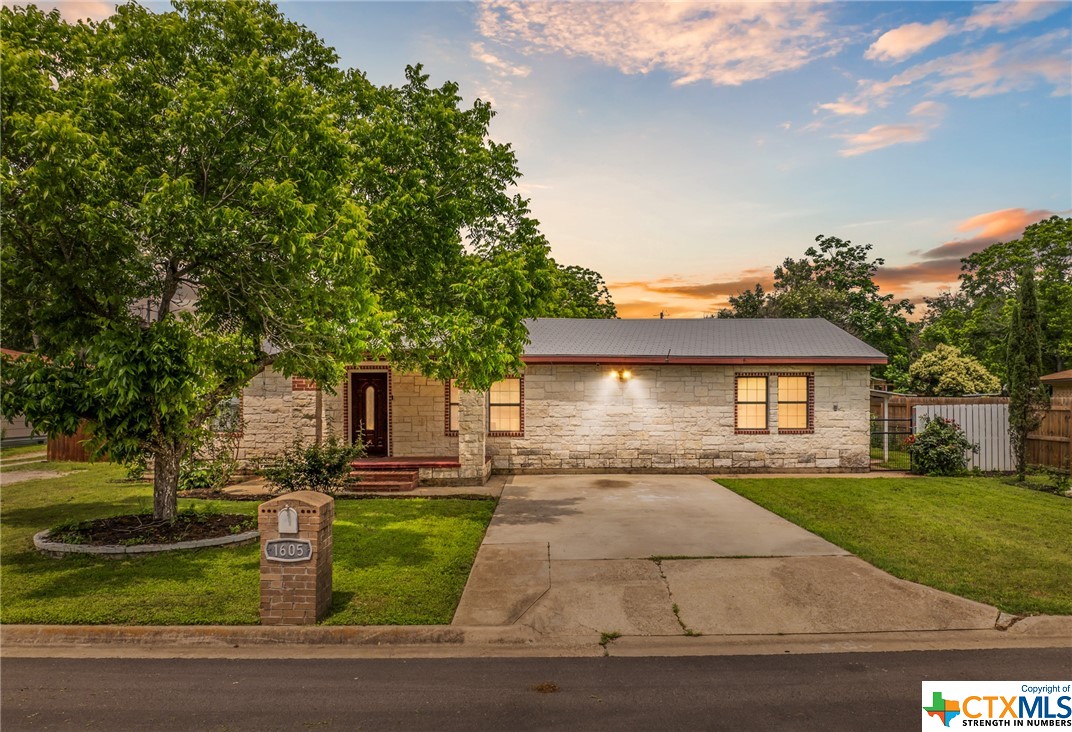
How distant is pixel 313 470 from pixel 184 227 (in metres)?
6.59

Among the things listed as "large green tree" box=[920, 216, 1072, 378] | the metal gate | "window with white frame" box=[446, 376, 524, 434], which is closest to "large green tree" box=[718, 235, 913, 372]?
Result: "large green tree" box=[920, 216, 1072, 378]

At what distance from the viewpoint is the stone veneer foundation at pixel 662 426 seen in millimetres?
17031

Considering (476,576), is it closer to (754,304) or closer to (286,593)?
(286,593)

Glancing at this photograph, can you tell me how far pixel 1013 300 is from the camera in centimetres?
2627

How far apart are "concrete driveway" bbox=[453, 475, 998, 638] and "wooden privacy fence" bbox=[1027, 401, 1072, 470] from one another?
9590mm

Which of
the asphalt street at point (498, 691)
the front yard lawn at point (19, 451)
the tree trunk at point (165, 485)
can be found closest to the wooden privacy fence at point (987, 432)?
the asphalt street at point (498, 691)

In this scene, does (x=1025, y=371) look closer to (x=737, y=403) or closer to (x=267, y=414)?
(x=737, y=403)

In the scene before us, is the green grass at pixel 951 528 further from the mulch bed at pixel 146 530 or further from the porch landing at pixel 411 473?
the mulch bed at pixel 146 530

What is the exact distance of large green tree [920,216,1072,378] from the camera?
102ft

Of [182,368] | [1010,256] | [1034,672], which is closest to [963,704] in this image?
[1034,672]

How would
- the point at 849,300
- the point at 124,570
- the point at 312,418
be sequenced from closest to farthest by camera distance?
the point at 124,570, the point at 312,418, the point at 849,300

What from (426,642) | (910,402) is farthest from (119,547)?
(910,402)

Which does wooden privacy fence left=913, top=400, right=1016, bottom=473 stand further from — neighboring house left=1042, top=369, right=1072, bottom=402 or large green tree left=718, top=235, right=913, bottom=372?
large green tree left=718, top=235, right=913, bottom=372

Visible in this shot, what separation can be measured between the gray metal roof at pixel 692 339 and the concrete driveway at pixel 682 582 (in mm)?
6356
